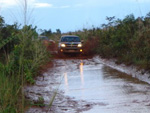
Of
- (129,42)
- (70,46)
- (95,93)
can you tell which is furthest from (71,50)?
(95,93)

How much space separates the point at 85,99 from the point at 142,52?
24.0ft

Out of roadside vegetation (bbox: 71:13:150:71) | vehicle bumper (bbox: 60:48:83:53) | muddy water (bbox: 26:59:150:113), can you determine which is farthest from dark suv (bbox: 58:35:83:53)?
muddy water (bbox: 26:59:150:113)

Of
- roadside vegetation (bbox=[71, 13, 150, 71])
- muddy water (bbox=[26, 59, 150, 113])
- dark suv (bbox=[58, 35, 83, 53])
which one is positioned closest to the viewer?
muddy water (bbox=[26, 59, 150, 113])

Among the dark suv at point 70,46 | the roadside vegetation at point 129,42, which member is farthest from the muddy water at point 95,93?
the dark suv at point 70,46

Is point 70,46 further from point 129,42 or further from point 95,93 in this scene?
point 95,93

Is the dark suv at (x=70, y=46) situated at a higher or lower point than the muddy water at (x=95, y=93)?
higher

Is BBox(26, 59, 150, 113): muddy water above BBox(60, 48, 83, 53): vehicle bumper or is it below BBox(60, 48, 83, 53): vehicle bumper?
below

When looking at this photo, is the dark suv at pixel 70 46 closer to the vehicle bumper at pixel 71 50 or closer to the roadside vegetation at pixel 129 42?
the vehicle bumper at pixel 71 50

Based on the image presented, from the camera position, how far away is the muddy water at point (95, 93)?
9.02 meters

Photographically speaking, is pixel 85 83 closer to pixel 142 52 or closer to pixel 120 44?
pixel 142 52

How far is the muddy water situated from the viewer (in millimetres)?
9023

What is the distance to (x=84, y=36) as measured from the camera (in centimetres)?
3744

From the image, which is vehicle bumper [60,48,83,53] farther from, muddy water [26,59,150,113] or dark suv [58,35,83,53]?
muddy water [26,59,150,113]

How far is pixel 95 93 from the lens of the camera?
11211mm
